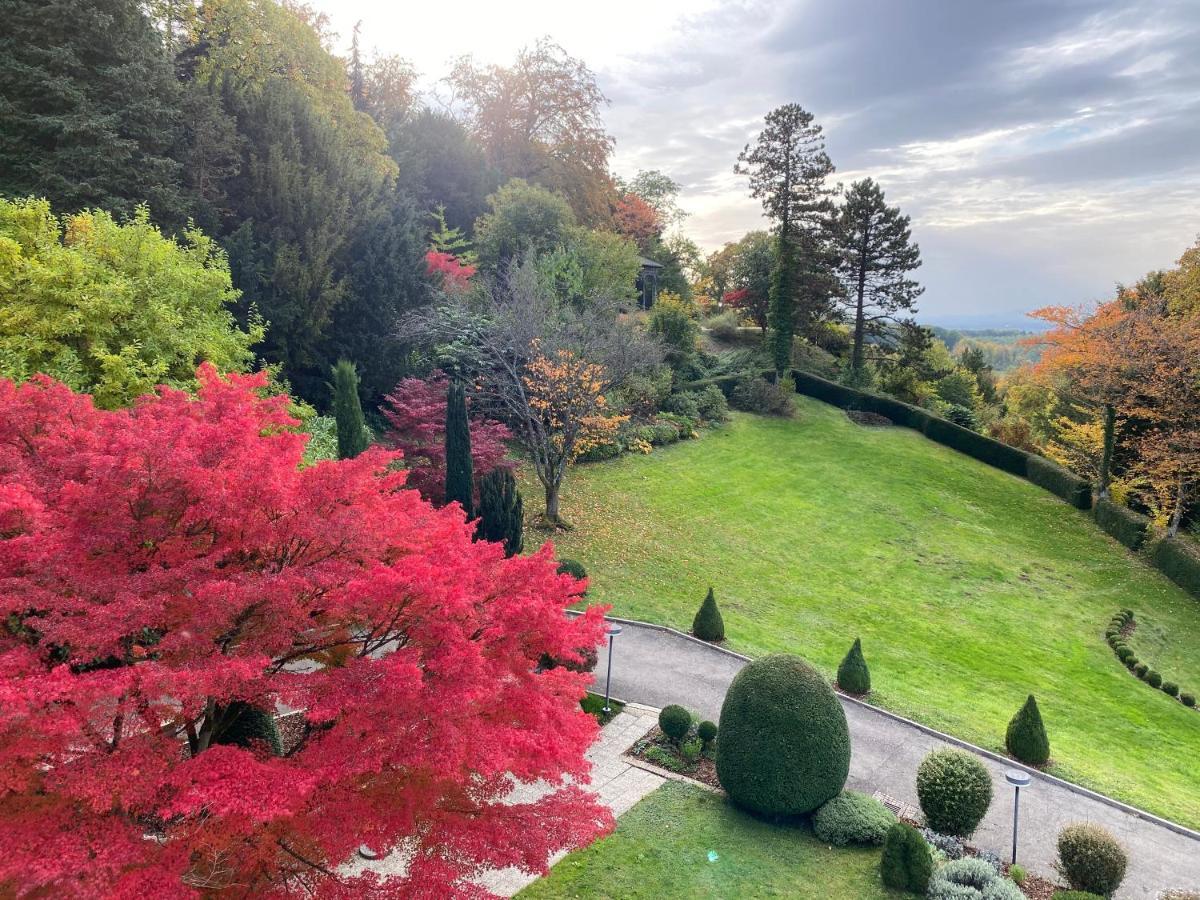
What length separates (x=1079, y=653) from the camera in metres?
19.8

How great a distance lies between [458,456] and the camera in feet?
62.0

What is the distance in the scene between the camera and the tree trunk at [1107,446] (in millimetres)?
29047

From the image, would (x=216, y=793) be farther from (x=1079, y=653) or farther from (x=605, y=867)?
(x=1079, y=653)

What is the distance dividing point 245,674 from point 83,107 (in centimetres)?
2022

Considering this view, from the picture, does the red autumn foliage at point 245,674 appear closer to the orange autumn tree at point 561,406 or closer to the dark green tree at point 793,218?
the orange autumn tree at point 561,406

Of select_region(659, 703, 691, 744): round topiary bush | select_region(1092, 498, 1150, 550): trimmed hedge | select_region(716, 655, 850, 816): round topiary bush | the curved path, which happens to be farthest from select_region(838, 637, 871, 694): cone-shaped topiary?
select_region(1092, 498, 1150, 550): trimmed hedge

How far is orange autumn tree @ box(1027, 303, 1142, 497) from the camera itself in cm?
2789

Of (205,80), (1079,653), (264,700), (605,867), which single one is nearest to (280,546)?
(264,700)

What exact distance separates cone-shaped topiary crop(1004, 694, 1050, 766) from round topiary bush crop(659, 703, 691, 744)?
21.2 ft

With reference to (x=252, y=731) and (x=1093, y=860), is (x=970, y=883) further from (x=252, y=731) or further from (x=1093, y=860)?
(x=252, y=731)

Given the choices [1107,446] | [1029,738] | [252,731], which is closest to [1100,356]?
[1107,446]

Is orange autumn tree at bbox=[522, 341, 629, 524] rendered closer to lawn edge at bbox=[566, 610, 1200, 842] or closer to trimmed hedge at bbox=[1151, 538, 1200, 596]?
lawn edge at bbox=[566, 610, 1200, 842]

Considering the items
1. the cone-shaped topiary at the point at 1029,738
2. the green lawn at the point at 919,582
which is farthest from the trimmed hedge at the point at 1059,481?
the cone-shaped topiary at the point at 1029,738

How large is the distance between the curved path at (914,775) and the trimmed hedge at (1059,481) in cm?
2230
